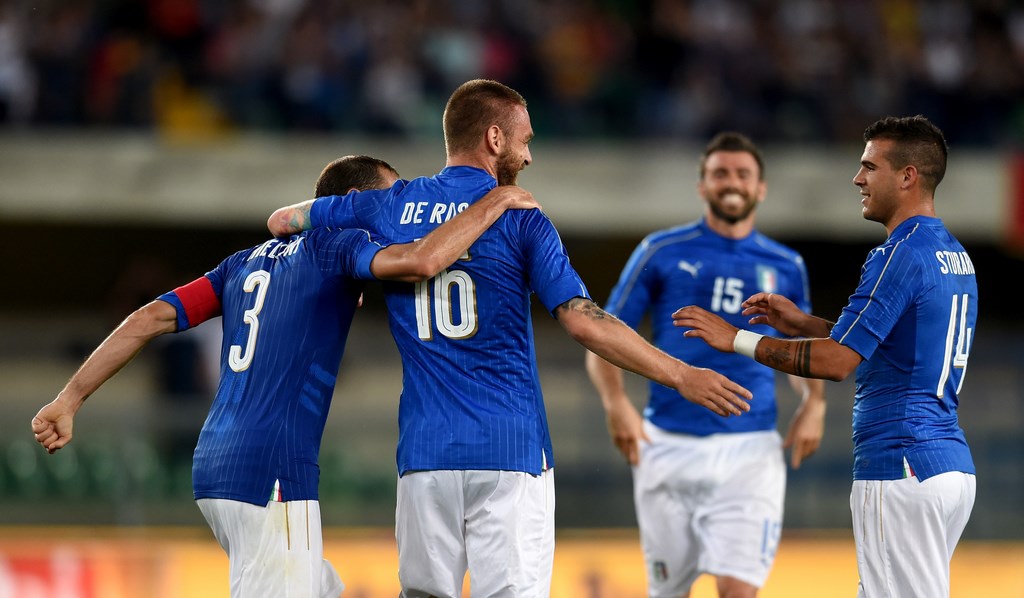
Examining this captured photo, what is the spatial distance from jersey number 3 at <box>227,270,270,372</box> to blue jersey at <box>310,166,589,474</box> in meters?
0.52

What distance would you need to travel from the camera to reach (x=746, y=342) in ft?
16.6

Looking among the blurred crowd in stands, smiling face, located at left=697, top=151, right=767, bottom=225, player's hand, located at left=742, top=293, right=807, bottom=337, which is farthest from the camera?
the blurred crowd in stands

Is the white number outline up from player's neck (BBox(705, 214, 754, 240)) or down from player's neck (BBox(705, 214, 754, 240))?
down

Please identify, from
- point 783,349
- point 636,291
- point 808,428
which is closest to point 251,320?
point 783,349

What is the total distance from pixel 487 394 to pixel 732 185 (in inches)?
106

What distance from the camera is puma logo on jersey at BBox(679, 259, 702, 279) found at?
6.85m

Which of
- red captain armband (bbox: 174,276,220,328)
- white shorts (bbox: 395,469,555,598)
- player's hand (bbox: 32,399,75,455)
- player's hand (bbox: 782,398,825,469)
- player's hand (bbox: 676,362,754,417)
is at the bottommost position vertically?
white shorts (bbox: 395,469,555,598)

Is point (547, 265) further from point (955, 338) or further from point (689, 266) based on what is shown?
point (689, 266)

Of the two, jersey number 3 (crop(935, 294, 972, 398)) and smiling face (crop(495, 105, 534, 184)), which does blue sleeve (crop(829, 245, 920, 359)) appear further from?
smiling face (crop(495, 105, 534, 184))

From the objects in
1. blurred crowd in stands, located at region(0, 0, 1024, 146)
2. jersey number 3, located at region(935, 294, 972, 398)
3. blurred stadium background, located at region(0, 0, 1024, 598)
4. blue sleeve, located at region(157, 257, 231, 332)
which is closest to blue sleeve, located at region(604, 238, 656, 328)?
jersey number 3, located at region(935, 294, 972, 398)

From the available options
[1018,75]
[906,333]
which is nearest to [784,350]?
[906,333]

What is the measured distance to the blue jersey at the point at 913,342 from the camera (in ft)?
15.8

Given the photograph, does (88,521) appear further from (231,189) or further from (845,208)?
(845,208)

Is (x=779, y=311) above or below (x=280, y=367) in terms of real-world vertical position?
above
